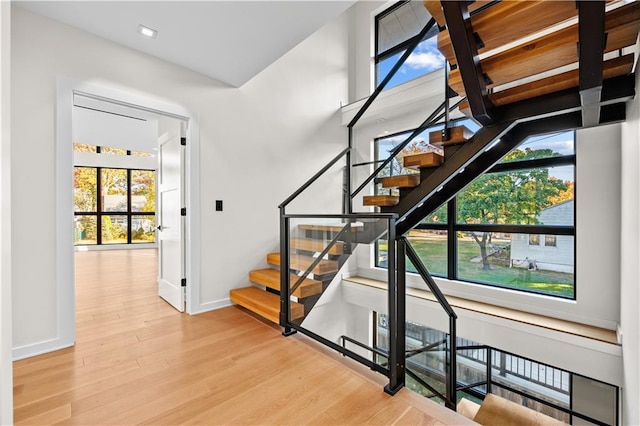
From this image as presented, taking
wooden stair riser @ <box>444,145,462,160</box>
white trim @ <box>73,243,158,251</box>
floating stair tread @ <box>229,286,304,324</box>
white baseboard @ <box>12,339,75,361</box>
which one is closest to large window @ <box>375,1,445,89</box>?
wooden stair riser @ <box>444,145,462,160</box>

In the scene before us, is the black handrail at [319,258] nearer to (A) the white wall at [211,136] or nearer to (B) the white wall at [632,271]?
(A) the white wall at [211,136]

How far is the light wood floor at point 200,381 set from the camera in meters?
1.64

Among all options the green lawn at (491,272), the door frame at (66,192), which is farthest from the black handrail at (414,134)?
the door frame at (66,192)

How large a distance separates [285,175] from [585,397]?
3.84 meters

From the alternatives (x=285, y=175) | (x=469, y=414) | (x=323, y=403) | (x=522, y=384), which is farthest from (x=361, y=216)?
(x=522, y=384)

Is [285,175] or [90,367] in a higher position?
[285,175]

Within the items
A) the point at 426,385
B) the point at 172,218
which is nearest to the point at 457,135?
the point at 426,385

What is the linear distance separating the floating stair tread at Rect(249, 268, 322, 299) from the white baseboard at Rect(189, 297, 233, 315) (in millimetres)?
370

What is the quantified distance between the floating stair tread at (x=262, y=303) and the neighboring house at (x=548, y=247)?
2363 mm

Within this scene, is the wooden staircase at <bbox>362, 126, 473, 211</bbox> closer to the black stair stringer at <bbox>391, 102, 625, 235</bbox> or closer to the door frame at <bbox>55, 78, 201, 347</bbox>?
the black stair stringer at <bbox>391, 102, 625, 235</bbox>

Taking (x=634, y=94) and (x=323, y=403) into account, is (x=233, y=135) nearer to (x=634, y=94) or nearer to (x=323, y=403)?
(x=323, y=403)

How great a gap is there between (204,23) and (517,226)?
3.49 m

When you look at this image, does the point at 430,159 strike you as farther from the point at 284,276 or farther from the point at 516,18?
the point at 284,276

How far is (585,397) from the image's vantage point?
2.84 meters
